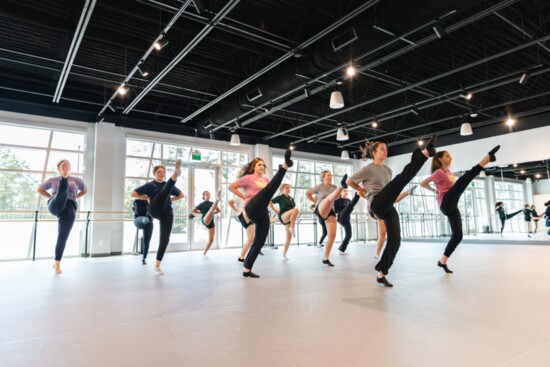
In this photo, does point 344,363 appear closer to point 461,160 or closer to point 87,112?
point 87,112

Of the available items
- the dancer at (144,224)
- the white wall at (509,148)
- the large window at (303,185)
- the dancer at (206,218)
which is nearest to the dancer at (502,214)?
the white wall at (509,148)

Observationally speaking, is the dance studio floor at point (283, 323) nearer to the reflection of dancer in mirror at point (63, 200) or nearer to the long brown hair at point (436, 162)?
the reflection of dancer in mirror at point (63, 200)

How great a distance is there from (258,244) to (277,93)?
14.6 ft

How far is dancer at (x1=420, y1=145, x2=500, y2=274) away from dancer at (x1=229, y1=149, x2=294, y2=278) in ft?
6.16

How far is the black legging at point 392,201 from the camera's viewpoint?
3096mm

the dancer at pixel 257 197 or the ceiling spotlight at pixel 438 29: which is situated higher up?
the ceiling spotlight at pixel 438 29

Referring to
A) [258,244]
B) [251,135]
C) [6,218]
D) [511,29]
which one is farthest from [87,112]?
[511,29]

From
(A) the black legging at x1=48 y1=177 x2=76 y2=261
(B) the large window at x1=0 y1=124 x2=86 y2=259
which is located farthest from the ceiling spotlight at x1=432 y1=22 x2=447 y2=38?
(B) the large window at x1=0 y1=124 x2=86 y2=259

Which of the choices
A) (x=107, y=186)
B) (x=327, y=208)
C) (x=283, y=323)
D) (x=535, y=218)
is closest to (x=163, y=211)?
(x=327, y=208)

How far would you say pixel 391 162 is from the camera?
48.1ft

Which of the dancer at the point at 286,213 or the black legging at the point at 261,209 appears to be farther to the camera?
the dancer at the point at 286,213

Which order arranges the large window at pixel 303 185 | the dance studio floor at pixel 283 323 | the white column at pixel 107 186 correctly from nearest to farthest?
the dance studio floor at pixel 283 323
the white column at pixel 107 186
the large window at pixel 303 185

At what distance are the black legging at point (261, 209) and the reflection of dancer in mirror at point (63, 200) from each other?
8.43 ft

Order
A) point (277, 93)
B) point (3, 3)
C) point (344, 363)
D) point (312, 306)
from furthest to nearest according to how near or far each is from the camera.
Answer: point (277, 93), point (3, 3), point (312, 306), point (344, 363)
